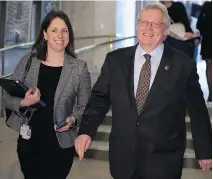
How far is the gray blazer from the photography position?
A: 9.07 feet

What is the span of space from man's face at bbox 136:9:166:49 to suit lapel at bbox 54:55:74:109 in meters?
0.72

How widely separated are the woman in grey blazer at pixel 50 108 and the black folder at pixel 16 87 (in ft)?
0.18

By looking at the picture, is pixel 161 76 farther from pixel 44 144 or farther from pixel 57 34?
pixel 44 144

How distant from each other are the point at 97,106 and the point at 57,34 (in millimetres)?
674

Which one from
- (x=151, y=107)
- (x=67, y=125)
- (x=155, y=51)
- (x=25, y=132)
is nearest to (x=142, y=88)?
(x=151, y=107)

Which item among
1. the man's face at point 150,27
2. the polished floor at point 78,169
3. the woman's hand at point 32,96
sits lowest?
the polished floor at point 78,169

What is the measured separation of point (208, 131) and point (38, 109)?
1.16 meters

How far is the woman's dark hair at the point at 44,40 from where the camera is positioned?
2812 millimetres

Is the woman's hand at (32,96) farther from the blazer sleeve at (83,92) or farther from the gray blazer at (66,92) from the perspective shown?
the blazer sleeve at (83,92)

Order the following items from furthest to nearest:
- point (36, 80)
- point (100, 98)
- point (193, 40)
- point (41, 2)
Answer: point (41, 2)
point (193, 40)
point (36, 80)
point (100, 98)

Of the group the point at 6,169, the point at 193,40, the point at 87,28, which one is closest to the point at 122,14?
the point at 87,28

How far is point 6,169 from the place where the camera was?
179 inches

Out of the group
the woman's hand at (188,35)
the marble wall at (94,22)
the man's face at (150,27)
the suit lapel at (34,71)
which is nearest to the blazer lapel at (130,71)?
the man's face at (150,27)

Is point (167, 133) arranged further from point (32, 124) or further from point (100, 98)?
point (32, 124)
